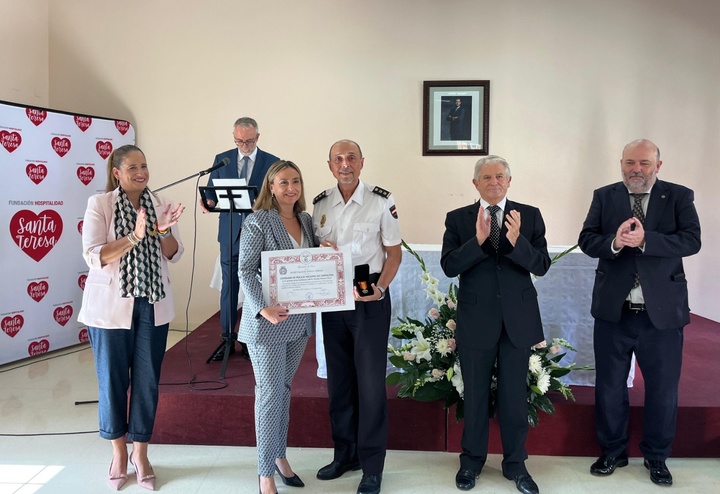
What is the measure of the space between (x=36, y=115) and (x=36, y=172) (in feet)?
1.44

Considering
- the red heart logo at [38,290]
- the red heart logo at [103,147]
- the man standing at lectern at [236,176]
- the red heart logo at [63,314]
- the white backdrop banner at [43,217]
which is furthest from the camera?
the red heart logo at [103,147]

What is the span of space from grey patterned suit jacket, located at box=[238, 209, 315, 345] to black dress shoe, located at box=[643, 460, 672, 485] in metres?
1.84

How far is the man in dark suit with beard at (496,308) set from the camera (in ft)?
8.68

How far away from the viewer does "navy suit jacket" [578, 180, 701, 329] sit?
2.78 meters

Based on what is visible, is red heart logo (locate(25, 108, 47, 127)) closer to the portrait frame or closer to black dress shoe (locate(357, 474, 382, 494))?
the portrait frame

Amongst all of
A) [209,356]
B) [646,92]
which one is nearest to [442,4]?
[646,92]

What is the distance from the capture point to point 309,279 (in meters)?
2.57

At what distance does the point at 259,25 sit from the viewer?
18.1ft

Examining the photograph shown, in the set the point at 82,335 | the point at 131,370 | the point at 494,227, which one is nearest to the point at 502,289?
the point at 494,227

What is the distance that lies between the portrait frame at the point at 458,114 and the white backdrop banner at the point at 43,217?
9.23 feet

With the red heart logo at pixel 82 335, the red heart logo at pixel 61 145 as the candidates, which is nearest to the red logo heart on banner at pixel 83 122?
the red heart logo at pixel 61 145

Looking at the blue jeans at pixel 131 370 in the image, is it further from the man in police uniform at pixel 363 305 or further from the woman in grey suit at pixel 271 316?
the man in police uniform at pixel 363 305

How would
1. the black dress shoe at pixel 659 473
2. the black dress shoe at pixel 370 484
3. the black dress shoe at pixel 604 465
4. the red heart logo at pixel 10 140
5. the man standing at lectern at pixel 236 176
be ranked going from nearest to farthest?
1. the black dress shoe at pixel 370 484
2. the black dress shoe at pixel 659 473
3. the black dress shoe at pixel 604 465
4. the man standing at lectern at pixel 236 176
5. the red heart logo at pixel 10 140

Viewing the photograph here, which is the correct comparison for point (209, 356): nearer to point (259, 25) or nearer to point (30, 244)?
point (30, 244)
